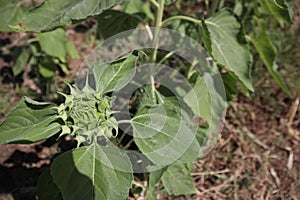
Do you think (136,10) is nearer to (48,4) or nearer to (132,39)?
(132,39)

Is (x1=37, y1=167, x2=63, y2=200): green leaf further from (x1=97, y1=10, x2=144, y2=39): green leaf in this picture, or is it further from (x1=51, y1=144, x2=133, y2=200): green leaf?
(x1=97, y1=10, x2=144, y2=39): green leaf

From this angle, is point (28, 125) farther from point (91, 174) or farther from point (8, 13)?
point (8, 13)

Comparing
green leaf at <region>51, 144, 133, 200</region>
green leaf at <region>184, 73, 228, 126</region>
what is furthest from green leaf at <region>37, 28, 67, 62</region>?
green leaf at <region>51, 144, 133, 200</region>

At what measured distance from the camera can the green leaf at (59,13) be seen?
1.37 m

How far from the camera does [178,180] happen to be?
1897 millimetres

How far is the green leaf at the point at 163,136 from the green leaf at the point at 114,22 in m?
0.53

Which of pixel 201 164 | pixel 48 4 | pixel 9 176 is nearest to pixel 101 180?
pixel 48 4

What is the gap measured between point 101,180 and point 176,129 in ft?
0.96

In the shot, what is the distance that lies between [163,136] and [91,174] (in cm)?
26

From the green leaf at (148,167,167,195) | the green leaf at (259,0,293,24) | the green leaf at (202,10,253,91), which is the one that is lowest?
the green leaf at (148,167,167,195)

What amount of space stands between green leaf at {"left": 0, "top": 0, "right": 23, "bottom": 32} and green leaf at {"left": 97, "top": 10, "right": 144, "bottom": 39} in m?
0.39

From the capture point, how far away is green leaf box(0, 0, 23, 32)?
2064 mm

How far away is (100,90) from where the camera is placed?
145 centimetres

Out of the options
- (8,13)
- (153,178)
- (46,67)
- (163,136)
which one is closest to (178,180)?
(153,178)
